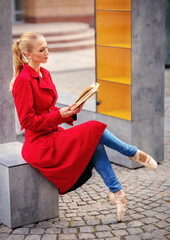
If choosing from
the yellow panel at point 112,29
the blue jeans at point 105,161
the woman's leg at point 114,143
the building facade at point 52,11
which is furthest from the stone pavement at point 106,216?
the building facade at point 52,11

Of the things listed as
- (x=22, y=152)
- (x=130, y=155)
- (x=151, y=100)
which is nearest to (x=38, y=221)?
(x=22, y=152)

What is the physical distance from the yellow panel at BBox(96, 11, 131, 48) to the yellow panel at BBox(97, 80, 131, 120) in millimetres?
574

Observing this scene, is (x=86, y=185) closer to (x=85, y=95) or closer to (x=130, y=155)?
(x=130, y=155)

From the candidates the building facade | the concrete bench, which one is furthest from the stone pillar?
the building facade

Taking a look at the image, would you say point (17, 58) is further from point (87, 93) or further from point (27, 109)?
point (87, 93)

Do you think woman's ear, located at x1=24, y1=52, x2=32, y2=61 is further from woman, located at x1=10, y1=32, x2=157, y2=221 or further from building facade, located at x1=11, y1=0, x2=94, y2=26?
building facade, located at x1=11, y1=0, x2=94, y2=26

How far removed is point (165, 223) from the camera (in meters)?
4.30

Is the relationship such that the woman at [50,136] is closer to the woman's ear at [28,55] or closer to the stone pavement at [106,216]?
the woman's ear at [28,55]

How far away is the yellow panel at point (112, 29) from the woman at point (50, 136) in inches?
87.5

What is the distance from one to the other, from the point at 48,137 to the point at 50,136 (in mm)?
21

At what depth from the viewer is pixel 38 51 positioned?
4188mm

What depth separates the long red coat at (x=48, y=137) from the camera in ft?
13.3

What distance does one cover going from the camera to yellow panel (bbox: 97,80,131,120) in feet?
20.8

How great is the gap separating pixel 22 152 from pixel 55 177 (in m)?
0.41
